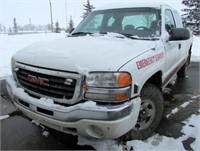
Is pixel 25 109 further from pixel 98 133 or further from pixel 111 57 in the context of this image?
pixel 111 57

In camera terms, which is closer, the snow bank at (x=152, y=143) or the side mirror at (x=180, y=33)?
the snow bank at (x=152, y=143)

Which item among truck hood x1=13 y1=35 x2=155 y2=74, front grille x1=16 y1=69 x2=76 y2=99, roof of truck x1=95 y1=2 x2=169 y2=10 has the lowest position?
front grille x1=16 y1=69 x2=76 y2=99

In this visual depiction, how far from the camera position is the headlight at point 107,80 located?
2.20 m

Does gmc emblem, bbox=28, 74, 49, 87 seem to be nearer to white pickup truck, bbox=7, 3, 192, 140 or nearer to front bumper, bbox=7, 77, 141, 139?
white pickup truck, bbox=7, 3, 192, 140

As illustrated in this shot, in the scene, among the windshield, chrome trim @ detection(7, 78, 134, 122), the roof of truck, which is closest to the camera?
chrome trim @ detection(7, 78, 134, 122)

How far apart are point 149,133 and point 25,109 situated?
1.67m

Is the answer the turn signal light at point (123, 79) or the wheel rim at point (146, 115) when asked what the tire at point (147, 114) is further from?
the turn signal light at point (123, 79)

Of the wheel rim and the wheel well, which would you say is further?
the wheel well

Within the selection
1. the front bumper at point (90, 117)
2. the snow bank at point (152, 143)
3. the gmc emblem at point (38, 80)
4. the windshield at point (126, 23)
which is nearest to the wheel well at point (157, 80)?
the windshield at point (126, 23)

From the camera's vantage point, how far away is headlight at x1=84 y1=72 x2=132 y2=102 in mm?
2195

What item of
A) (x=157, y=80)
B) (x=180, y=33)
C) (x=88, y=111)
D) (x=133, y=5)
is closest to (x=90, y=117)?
(x=88, y=111)

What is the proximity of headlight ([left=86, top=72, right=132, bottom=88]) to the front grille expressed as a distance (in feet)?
0.61

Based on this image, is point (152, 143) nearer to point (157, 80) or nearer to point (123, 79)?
point (157, 80)

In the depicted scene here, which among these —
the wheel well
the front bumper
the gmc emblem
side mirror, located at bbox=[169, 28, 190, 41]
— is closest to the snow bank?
the front bumper
